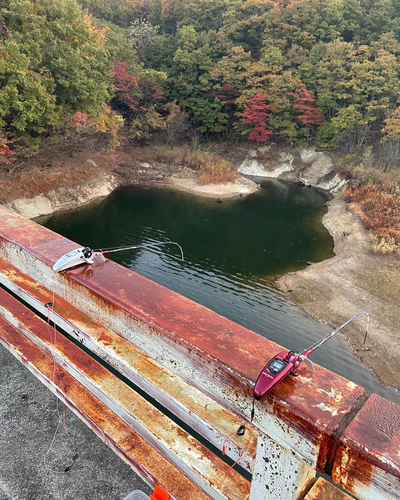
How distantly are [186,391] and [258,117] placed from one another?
37.3 m

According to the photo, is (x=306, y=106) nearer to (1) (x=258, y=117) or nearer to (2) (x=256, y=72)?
(1) (x=258, y=117)

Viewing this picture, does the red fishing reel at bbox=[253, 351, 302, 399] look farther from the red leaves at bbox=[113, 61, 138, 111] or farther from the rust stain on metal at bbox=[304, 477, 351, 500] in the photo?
the red leaves at bbox=[113, 61, 138, 111]

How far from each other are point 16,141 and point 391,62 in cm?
3163

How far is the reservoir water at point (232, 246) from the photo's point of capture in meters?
12.1

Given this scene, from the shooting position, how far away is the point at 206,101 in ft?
124

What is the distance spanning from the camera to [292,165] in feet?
119

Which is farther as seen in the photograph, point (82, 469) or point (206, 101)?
point (206, 101)

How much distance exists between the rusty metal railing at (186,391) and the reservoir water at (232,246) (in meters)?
9.01

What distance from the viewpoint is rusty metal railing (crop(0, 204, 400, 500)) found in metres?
1.48

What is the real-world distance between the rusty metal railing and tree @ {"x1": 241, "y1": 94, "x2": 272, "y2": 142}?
35.7 metres

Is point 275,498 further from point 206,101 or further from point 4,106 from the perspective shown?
point 206,101

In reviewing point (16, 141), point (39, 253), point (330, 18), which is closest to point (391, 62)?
point (330, 18)

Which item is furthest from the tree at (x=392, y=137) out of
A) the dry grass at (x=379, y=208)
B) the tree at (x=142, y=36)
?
the tree at (x=142, y=36)

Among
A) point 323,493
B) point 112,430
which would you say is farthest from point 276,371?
point 112,430
